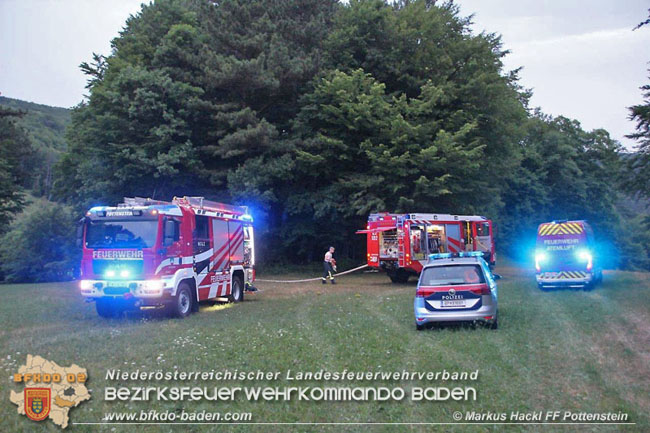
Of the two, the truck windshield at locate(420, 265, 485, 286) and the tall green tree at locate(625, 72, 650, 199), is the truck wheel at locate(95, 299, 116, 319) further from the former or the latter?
the tall green tree at locate(625, 72, 650, 199)

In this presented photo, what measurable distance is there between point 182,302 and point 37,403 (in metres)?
9.74

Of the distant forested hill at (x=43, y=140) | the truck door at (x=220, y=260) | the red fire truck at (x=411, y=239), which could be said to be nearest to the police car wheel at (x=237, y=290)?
the truck door at (x=220, y=260)

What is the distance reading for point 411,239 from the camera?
88.9 feet

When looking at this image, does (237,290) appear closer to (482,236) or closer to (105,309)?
(105,309)

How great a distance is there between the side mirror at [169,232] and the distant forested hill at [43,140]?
227 feet

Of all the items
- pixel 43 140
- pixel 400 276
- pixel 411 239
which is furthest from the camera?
pixel 43 140

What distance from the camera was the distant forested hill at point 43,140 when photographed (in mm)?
95800

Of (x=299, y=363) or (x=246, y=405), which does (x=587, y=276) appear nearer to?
(x=299, y=363)

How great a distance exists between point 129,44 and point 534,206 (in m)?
42.3

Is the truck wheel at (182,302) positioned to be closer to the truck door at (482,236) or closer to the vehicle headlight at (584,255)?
the vehicle headlight at (584,255)

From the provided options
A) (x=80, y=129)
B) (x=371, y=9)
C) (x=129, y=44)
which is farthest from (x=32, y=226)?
(x=371, y=9)

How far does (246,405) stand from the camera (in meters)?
7.14

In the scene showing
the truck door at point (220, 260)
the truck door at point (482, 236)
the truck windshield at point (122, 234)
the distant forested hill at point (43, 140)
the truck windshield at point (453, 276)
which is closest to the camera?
the truck windshield at point (453, 276)

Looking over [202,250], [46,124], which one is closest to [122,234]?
[202,250]
